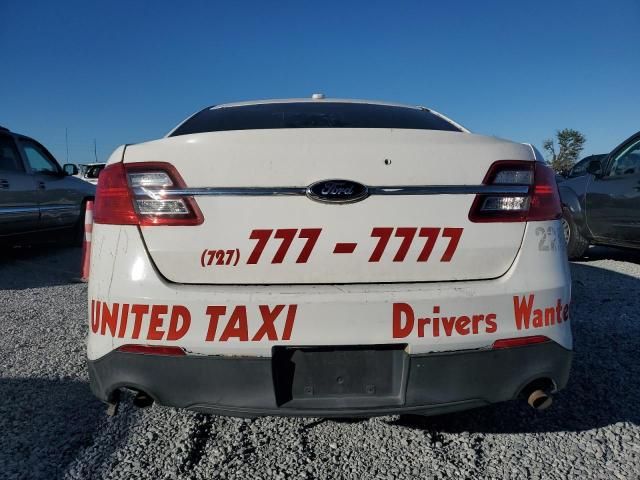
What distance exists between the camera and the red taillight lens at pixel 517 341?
157 cm

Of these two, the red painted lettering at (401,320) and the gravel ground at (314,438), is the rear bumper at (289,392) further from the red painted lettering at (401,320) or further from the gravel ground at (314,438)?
the gravel ground at (314,438)

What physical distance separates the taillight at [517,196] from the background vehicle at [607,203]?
428 centimetres

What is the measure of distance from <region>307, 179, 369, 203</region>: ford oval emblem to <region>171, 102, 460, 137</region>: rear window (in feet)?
2.32

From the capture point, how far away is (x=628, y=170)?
5.43m

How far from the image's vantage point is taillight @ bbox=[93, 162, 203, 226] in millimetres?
1554

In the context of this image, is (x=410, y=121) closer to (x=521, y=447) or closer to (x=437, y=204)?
(x=437, y=204)

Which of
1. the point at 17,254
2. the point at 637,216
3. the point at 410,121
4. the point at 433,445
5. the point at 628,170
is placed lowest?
the point at 17,254

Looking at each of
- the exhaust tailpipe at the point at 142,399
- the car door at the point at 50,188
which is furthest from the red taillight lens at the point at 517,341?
the car door at the point at 50,188

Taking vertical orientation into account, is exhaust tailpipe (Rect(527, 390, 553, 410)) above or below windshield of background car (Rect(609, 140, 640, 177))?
below

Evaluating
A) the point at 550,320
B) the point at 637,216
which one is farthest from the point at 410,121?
the point at 637,216

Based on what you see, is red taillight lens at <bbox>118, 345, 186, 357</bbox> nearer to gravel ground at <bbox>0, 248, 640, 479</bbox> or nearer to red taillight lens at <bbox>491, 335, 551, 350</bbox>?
gravel ground at <bbox>0, 248, 640, 479</bbox>

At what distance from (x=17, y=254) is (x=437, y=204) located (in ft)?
23.4

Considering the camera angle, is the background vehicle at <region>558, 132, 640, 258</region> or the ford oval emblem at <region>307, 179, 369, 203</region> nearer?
the ford oval emblem at <region>307, 179, 369, 203</region>

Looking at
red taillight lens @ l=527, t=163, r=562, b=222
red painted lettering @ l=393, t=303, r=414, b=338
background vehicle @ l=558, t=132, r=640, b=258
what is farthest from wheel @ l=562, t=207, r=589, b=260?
red painted lettering @ l=393, t=303, r=414, b=338
